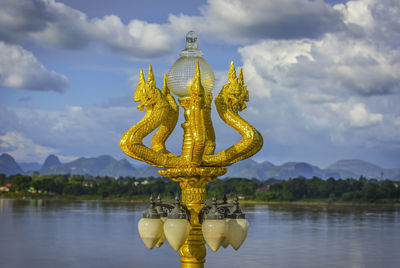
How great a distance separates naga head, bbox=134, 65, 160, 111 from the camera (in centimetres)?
378

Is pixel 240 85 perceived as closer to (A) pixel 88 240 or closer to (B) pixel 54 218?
(A) pixel 88 240

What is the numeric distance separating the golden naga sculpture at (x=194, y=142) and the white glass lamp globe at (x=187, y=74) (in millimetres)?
68

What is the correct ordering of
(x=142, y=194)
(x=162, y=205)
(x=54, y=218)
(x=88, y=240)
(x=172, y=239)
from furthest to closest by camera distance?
(x=142, y=194), (x=54, y=218), (x=88, y=240), (x=162, y=205), (x=172, y=239)

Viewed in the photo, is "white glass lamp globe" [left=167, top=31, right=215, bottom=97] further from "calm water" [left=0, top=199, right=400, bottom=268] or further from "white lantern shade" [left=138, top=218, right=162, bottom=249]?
"calm water" [left=0, top=199, right=400, bottom=268]

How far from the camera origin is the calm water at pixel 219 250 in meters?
28.4

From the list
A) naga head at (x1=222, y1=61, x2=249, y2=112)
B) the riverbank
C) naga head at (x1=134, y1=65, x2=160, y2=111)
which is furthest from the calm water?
naga head at (x1=134, y1=65, x2=160, y2=111)

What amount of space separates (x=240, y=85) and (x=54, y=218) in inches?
1944

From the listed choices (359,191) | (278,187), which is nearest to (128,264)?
(359,191)

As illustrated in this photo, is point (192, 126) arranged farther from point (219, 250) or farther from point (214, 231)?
point (219, 250)

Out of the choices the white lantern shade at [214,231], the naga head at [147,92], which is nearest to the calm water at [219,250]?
the naga head at [147,92]

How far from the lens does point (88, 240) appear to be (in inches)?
1426

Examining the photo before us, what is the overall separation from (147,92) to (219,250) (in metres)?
28.4

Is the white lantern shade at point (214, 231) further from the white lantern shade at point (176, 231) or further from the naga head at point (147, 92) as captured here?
the naga head at point (147, 92)

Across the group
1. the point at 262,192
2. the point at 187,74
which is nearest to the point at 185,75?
the point at 187,74
